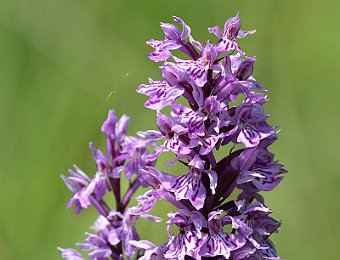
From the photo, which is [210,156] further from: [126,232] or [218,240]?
[126,232]

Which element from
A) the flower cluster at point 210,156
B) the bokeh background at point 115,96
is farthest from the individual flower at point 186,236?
the bokeh background at point 115,96

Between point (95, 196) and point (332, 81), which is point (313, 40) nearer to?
point (332, 81)

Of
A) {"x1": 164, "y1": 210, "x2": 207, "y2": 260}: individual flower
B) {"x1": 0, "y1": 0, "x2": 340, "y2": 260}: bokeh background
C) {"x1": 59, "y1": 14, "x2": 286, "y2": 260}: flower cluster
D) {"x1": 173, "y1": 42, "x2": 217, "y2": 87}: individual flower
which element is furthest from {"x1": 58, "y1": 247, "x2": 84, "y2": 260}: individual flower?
{"x1": 0, "y1": 0, "x2": 340, "y2": 260}: bokeh background

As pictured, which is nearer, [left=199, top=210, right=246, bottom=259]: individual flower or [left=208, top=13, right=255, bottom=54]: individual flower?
[left=199, top=210, right=246, bottom=259]: individual flower

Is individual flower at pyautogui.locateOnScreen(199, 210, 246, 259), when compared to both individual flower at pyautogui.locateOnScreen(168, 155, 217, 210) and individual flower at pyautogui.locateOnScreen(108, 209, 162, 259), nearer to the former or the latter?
individual flower at pyautogui.locateOnScreen(168, 155, 217, 210)

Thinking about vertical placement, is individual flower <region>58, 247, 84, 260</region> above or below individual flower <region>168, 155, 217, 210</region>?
below

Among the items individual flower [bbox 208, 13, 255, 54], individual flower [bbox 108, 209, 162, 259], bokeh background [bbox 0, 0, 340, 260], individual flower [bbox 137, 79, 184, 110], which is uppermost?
bokeh background [bbox 0, 0, 340, 260]

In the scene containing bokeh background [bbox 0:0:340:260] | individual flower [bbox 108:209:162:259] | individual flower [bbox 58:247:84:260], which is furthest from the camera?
bokeh background [bbox 0:0:340:260]

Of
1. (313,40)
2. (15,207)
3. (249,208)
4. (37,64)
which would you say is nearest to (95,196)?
(249,208)

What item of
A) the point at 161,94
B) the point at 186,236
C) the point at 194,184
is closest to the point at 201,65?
the point at 161,94
